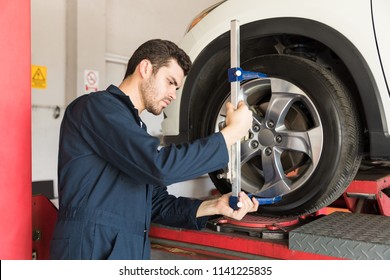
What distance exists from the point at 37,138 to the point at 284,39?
220cm

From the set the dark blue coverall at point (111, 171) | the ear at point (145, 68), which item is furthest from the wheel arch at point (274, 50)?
the dark blue coverall at point (111, 171)

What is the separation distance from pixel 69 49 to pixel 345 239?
9.26 feet

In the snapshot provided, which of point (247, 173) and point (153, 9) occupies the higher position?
point (153, 9)

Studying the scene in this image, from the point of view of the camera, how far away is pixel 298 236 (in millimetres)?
1459

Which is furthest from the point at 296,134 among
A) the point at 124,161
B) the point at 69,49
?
the point at 69,49

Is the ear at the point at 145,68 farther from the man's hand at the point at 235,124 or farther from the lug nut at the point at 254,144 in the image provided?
the lug nut at the point at 254,144

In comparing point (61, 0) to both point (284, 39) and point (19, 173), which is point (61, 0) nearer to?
point (284, 39)

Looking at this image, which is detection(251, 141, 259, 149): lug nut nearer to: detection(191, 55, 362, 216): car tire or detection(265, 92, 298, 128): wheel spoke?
detection(191, 55, 362, 216): car tire

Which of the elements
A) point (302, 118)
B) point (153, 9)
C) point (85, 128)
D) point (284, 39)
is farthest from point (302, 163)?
point (153, 9)

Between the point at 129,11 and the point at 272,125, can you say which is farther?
the point at 129,11

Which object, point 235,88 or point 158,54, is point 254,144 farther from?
point 158,54

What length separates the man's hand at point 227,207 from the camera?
1479 mm

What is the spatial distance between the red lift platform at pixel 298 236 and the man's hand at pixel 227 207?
0.42 feet

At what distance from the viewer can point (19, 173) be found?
1283 millimetres
